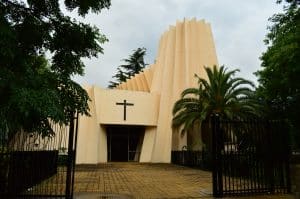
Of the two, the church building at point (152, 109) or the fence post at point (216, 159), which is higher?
the church building at point (152, 109)

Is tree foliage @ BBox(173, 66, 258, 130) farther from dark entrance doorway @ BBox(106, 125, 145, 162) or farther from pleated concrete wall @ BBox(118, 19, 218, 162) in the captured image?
dark entrance doorway @ BBox(106, 125, 145, 162)

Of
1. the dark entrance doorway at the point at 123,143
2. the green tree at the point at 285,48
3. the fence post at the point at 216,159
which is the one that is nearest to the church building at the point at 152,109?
the dark entrance doorway at the point at 123,143

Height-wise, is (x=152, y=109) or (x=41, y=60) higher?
(x=152, y=109)

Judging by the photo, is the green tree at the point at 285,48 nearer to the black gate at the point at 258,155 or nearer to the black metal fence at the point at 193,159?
the black gate at the point at 258,155

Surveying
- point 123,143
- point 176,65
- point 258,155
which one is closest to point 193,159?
point 123,143

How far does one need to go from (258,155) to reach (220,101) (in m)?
12.7

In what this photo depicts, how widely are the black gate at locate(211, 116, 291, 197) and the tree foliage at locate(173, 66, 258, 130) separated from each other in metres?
11.3

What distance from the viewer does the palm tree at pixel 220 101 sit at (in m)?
21.5

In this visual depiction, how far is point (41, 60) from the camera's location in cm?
608

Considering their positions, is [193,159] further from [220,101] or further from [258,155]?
[258,155]

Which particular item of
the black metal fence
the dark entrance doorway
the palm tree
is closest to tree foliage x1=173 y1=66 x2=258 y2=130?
the palm tree

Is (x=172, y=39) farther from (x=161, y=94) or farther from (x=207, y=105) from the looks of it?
(x=207, y=105)

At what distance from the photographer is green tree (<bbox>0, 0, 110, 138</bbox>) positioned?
12.7 feet

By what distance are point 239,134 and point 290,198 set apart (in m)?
2.13
